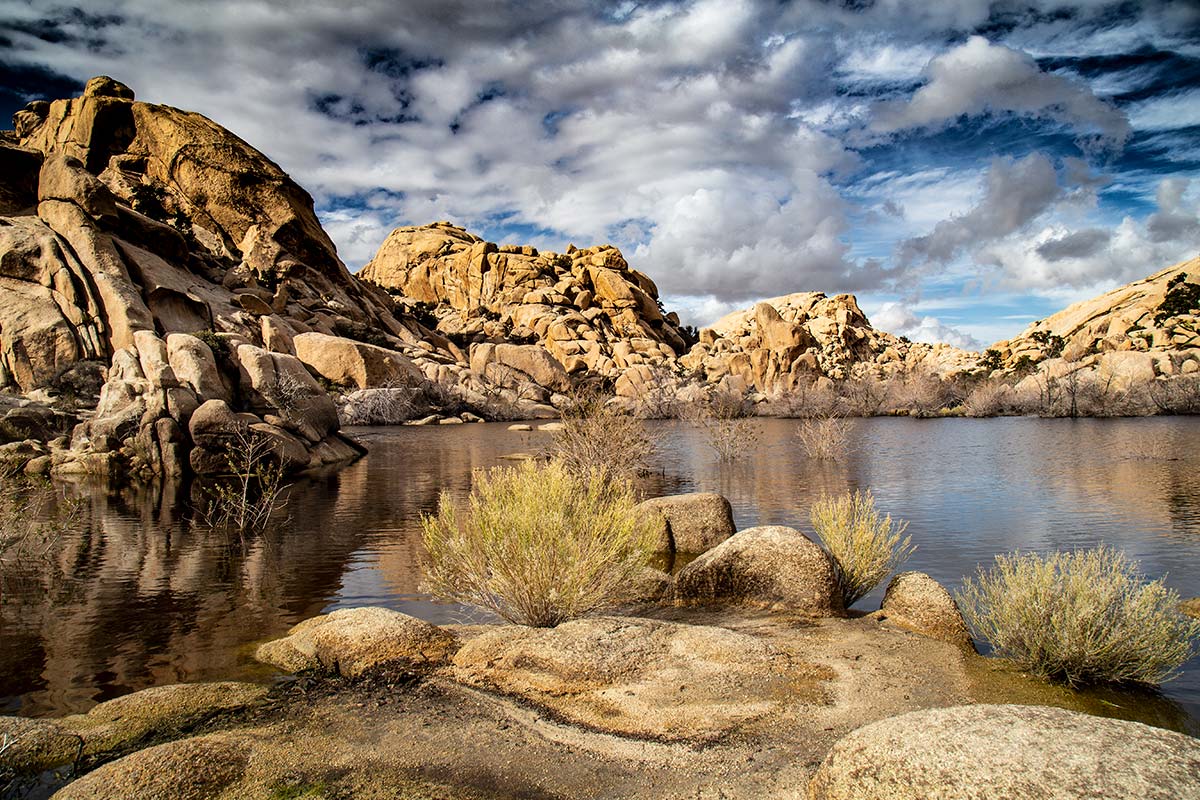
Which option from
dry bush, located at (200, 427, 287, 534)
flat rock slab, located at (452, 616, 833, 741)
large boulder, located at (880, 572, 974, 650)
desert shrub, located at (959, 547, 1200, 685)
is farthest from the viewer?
dry bush, located at (200, 427, 287, 534)

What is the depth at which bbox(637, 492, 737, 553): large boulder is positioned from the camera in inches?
504

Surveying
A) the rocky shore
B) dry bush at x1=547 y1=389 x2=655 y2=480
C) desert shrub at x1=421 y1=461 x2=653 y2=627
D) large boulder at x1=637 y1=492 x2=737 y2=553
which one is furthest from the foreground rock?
dry bush at x1=547 y1=389 x2=655 y2=480

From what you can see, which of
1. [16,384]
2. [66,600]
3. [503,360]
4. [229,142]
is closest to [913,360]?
[503,360]

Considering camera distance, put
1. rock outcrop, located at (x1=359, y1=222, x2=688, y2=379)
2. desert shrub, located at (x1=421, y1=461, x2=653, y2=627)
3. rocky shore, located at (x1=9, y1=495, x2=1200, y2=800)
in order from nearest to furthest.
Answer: rocky shore, located at (x1=9, y1=495, x2=1200, y2=800)
desert shrub, located at (x1=421, y1=461, x2=653, y2=627)
rock outcrop, located at (x1=359, y1=222, x2=688, y2=379)

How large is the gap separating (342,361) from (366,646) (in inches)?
1869

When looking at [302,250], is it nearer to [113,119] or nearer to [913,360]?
[113,119]

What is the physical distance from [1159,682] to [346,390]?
4944 cm

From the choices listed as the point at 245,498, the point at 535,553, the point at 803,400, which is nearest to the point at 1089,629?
the point at 535,553

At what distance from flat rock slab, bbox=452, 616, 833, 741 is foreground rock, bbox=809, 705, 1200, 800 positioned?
1.47 m

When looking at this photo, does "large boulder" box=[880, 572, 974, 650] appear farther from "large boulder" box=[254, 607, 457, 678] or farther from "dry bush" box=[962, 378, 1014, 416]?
"dry bush" box=[962, 378, 1014, 416]

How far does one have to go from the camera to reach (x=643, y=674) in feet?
19.3

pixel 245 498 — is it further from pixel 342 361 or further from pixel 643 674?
pixel 342 361

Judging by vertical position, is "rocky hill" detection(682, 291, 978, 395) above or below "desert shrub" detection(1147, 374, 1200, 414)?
above

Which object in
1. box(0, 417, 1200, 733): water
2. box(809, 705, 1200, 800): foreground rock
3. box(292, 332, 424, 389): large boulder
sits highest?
box(292, 332, 424, 389): large boulder
